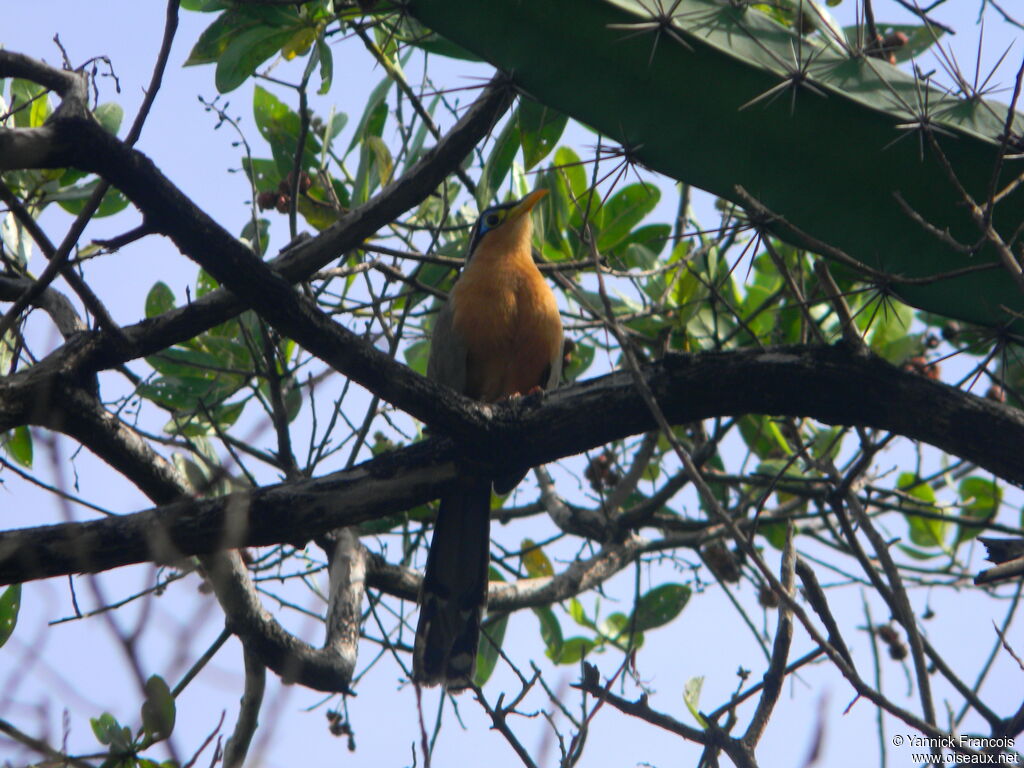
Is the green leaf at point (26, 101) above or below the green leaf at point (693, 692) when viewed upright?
above

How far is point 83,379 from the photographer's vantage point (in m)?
3.86

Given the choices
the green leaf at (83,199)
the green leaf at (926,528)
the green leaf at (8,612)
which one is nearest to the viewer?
the green leaf at (8,612)

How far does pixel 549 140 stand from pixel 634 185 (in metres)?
1.23

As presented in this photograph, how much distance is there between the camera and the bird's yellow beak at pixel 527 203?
607 centimetres

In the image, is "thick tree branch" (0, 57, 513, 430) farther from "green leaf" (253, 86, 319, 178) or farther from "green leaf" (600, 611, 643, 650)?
"green leaf" (600, 611, 643, 650)

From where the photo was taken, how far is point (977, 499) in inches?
267

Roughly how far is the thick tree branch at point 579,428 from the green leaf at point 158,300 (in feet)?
6.02

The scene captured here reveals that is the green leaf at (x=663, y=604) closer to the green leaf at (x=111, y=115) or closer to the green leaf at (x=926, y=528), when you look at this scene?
the green leaf at (x=926, y=528)

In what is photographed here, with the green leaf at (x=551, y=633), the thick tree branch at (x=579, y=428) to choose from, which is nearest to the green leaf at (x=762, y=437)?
the green leaf at (x=551, y=633)

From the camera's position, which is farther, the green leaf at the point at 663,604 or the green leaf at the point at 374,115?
the green leaf at the point at 663,604

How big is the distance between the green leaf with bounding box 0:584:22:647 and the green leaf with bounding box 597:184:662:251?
3582 mm

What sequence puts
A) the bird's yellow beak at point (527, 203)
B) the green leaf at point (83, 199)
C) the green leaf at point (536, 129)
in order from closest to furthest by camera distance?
the green leaf at point (536, 129), the green leaf at point (83, 199), the bird's yellow beak at point (527, 203)

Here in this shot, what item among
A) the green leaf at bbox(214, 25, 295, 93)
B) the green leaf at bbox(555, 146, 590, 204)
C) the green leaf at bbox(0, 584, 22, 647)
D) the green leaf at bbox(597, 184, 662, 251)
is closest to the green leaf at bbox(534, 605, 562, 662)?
the green leaf at bbox(597, 184, 662, 251)

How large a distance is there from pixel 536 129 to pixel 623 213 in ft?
4.38
